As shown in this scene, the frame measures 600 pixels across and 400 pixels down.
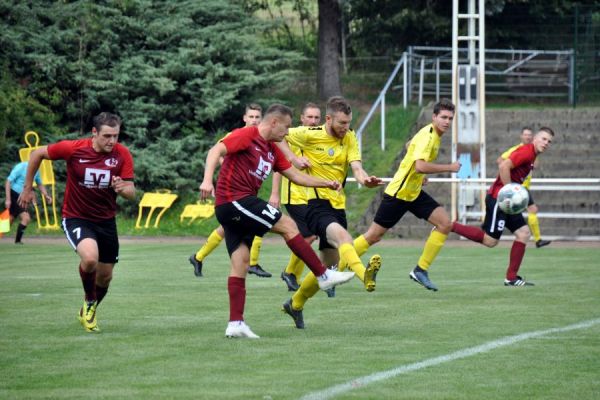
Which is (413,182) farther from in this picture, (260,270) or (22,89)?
(22,89)

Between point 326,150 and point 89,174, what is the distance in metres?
2.88

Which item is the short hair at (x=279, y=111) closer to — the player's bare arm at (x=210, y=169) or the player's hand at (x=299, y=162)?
the player's bare arm at (x=210, y=169)

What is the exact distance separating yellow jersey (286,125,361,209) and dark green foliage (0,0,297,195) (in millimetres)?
18578

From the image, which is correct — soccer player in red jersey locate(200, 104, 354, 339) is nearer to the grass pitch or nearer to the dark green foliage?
the grass pitch

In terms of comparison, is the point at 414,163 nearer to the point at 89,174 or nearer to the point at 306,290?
the point at 306,290

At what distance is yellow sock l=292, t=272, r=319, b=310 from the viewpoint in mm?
10742

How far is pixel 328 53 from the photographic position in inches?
1384

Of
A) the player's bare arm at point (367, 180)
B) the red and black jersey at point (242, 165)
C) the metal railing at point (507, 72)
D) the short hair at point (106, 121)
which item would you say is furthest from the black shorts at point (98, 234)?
the metal railing at point (507, 72)

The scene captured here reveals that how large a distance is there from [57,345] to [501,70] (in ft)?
92.5

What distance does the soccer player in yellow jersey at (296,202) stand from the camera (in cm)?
1334

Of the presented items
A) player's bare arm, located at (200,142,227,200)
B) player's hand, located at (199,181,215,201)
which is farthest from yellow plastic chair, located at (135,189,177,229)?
player's hand, located at (199,181,215,201)

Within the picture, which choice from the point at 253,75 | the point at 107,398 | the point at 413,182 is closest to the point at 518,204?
the point at 413,182

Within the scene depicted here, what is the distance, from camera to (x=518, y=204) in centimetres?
1563

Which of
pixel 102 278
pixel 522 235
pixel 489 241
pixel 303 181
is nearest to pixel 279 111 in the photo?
pixel 303 181
